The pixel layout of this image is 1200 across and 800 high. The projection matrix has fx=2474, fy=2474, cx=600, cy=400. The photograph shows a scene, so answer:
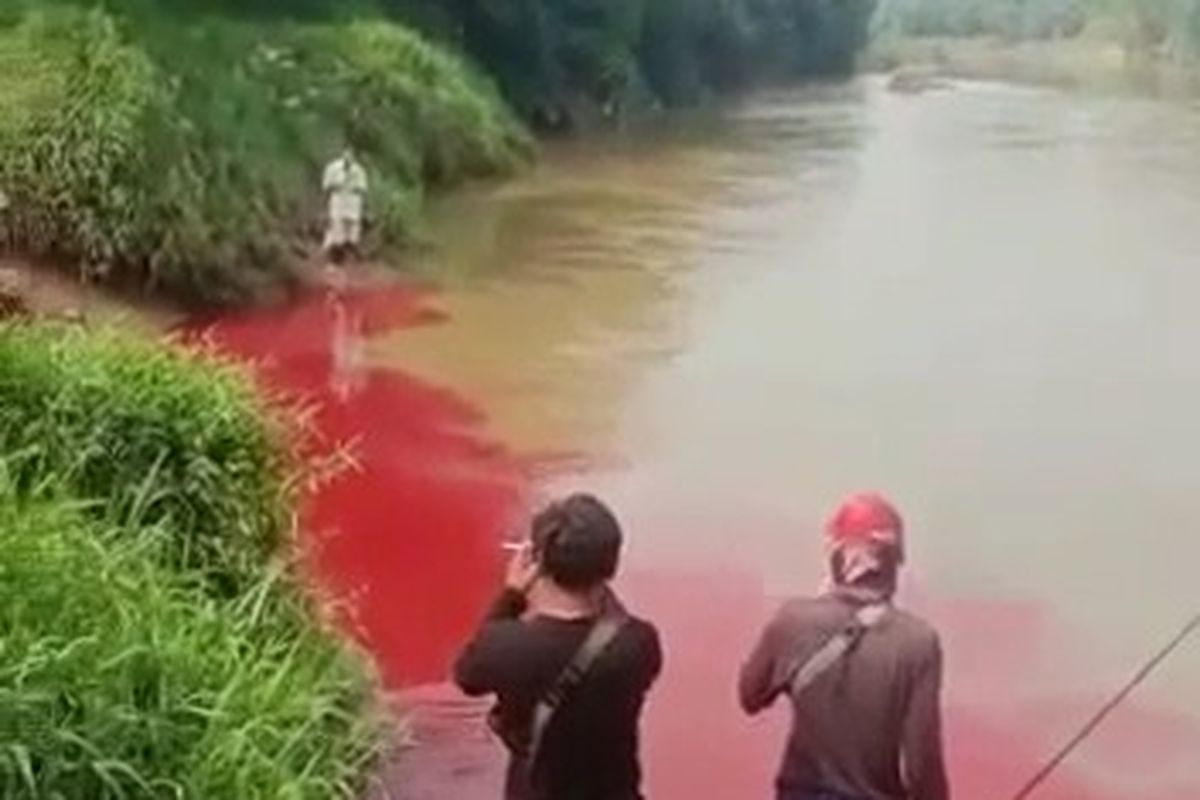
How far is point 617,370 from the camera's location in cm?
1584

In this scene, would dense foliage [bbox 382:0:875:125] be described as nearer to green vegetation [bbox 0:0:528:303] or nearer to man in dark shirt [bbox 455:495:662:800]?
green vegetation [bbox 0:0:528:303]

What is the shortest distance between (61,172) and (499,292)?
488cm

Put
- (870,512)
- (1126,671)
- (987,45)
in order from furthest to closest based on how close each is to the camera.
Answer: (987,45)
(1126,671)
(870,512)

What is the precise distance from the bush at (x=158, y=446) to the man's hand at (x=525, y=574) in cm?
213

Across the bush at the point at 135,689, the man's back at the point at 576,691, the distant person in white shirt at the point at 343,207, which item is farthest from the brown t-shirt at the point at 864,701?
the distant person in white shirt at the point at 343,207

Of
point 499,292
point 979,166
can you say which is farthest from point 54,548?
point 979,166

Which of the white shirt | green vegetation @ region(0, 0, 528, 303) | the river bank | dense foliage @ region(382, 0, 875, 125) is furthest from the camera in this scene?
the river bank

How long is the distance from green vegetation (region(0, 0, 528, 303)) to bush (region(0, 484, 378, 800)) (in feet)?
32.8

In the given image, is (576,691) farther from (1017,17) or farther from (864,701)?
(1017,17)

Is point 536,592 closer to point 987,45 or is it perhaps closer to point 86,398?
point 86,398

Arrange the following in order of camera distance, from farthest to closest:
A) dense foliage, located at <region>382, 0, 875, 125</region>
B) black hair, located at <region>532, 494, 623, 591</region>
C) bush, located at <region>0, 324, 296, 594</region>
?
dense foliage, located at <region>382, 0, 875, 125</region> → bush, located at <region>0, 324, 296, 594</region> → black hair, located at <region>532, 494, 623, 591</region>

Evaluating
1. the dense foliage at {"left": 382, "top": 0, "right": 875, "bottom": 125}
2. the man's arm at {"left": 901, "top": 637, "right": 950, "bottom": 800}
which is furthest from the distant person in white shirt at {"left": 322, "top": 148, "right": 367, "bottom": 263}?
the dense foliage at {"left": 382, "top": 0, "right": 875, "bottom": 125}

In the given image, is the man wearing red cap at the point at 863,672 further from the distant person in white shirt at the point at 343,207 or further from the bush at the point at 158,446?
the distant person in white shirt at the point at 343,207

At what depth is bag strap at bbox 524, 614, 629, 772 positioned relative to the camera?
4.38m
